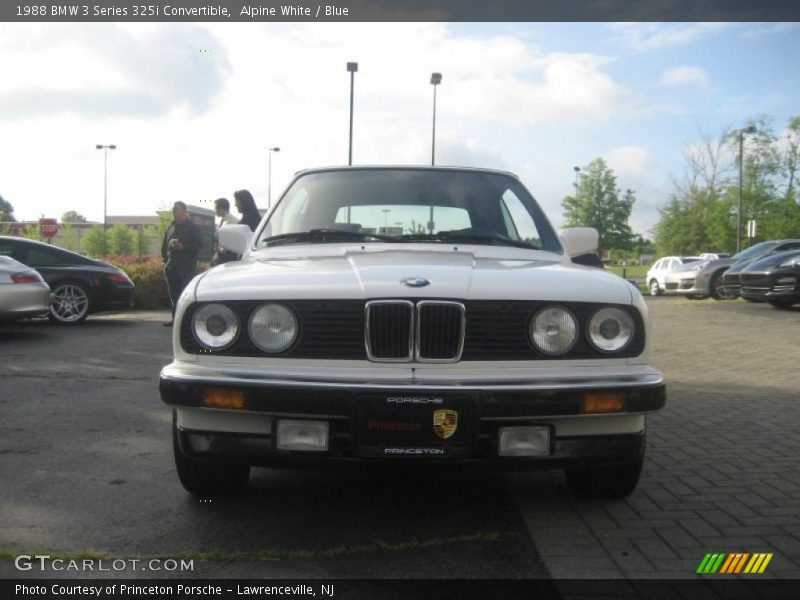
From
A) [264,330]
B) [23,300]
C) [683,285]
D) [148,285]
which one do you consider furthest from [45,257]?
[683,285]

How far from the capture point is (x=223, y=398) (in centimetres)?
305

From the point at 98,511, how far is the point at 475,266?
1955 millimetres

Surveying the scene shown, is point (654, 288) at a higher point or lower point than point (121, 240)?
lower

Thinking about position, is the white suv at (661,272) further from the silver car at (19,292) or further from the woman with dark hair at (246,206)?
the silver car at (19,292)

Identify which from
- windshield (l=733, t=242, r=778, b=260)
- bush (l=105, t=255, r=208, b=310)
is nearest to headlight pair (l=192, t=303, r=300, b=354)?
bush (l=105, t=255, r=208, b=310)

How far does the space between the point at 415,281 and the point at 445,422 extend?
Result: 1.92ft

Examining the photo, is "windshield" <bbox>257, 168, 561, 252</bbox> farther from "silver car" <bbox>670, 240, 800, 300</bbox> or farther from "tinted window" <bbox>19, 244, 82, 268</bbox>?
"silver car" <bbox>670, 240, 800, 300</bbox>

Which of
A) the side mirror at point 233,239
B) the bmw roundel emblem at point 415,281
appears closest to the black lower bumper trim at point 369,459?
the bmw roundel emblem at point 415,281

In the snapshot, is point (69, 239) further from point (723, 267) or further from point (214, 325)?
point (214, 325)

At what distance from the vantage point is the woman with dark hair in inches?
356

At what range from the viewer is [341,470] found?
3074 mm

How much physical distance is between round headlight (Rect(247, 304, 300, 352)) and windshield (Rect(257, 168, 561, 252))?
1.15 m

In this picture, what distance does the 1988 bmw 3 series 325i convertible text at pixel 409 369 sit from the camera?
2967 mm

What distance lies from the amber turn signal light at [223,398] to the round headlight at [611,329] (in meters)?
1.42
